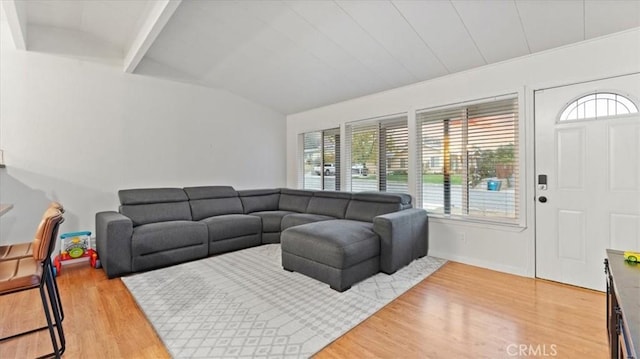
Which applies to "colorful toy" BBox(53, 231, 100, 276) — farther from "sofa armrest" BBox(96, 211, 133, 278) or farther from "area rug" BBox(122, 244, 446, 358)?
"area rug" BBox(122, 244, 446, 358)

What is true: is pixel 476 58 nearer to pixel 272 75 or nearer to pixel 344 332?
pixel 272 75

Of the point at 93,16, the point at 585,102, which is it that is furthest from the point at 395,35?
the point at 93,16

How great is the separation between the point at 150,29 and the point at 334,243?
9.24ft

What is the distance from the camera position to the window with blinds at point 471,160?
334 centimetres

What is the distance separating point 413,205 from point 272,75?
2792 mm

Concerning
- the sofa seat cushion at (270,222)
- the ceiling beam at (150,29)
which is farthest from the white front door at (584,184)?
the ceiling beam at (150,29)

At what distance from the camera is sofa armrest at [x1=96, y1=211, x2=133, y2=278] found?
3.09 m

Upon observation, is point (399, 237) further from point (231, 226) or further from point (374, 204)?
point (231, 226)

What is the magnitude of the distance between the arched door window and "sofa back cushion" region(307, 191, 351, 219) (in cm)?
270

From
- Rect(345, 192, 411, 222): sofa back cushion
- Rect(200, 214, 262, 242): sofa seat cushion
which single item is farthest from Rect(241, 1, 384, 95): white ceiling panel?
Rect(200, 214, 262, 242): sofa seat cushion

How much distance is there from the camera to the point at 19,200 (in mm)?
3424

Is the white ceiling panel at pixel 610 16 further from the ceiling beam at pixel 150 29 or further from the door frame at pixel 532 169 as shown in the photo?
the ceiling beam at pixel 150 29

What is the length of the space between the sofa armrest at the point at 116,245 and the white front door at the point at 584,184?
4.39 meters

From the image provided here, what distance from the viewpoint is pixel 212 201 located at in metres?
4.57
